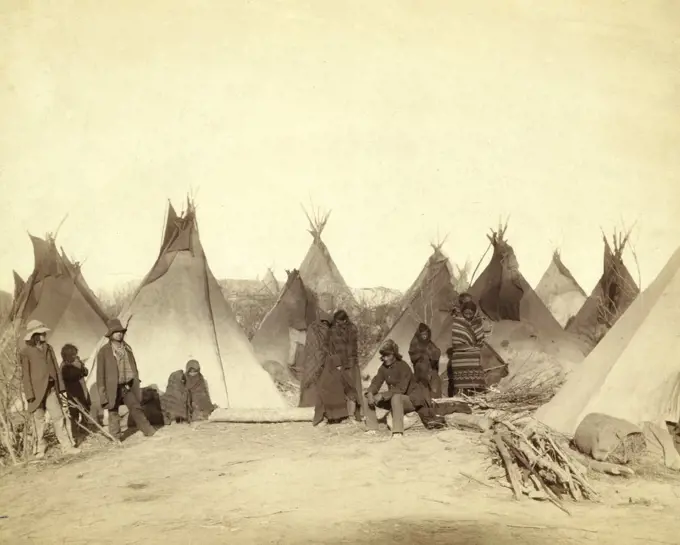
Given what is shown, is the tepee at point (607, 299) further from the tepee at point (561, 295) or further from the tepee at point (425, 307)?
the tepee at point (425, 307)

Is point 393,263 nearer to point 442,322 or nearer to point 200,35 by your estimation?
point 442,322

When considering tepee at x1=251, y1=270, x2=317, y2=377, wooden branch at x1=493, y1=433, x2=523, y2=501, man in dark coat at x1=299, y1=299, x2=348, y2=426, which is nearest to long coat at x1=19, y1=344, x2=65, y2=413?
man in dark coat at x1=299, y1=299, x2=348, y2=426

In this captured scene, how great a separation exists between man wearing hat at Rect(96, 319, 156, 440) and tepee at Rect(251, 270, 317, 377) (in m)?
2.81

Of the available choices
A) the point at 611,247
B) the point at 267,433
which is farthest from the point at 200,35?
the point at 611,247

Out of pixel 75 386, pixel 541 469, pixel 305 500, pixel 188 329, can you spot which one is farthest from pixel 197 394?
pixel 541 469

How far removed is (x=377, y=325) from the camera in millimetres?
8633

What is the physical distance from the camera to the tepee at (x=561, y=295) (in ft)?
29.5

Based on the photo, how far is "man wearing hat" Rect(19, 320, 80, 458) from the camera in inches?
201

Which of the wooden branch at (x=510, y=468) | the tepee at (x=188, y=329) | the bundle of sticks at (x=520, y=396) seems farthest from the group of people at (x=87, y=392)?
the wooden branch at (x=510, y=468)

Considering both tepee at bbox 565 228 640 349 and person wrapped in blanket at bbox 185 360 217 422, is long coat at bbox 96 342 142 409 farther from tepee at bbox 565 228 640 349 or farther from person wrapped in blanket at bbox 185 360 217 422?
tepee at bbox 565 228 640 349

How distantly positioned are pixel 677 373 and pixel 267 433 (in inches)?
133

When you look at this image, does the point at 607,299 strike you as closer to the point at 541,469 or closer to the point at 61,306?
the point at 541,469

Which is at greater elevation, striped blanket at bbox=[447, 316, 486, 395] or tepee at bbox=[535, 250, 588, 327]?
tepee at bbox=[535, 250, 588, 327]

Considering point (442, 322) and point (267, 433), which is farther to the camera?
point (442, 322)
